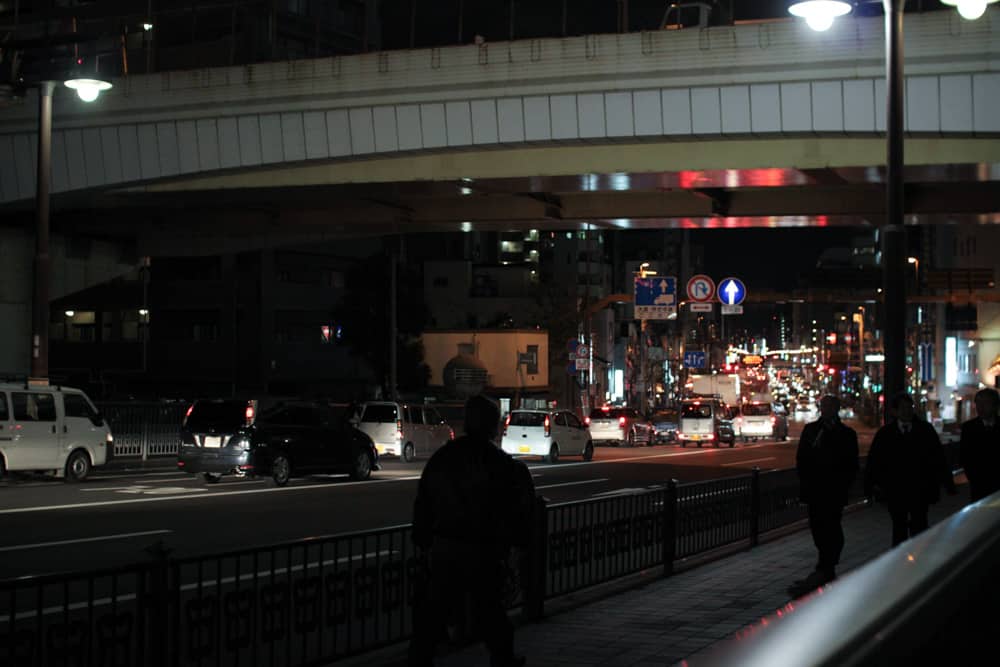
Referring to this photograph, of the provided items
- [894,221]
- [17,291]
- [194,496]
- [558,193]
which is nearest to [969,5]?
[894,221]

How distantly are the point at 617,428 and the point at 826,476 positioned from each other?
41079 millimetres

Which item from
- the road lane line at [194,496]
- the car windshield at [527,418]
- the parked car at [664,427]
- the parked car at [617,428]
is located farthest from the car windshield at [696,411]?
the road lane line at [194,496]

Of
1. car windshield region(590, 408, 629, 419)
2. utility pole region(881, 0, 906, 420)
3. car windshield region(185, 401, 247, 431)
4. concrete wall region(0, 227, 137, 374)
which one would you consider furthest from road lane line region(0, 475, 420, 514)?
car windshield region(590, 408, 629, 419)

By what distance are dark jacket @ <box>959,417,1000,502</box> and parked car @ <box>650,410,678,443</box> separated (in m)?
44.9

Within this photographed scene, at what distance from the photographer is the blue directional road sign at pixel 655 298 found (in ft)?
162

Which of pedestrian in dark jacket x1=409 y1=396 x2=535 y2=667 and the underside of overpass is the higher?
the underside of overpass

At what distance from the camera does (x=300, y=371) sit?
72.6 metres

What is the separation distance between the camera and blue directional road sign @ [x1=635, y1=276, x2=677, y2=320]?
4947 centimetres

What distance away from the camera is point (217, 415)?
27000 millimetres

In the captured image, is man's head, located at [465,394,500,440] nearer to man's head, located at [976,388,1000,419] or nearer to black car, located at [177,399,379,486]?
man's head, located at [976,388,1000,419]

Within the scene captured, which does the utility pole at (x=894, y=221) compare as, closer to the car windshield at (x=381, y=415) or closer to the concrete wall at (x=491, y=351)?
the car windshield at (x=381, y=415)

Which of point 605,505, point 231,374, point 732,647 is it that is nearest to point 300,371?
point 231,374

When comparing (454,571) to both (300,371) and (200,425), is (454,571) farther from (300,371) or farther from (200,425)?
(300,371)

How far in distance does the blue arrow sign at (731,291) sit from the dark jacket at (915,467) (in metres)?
33.9
